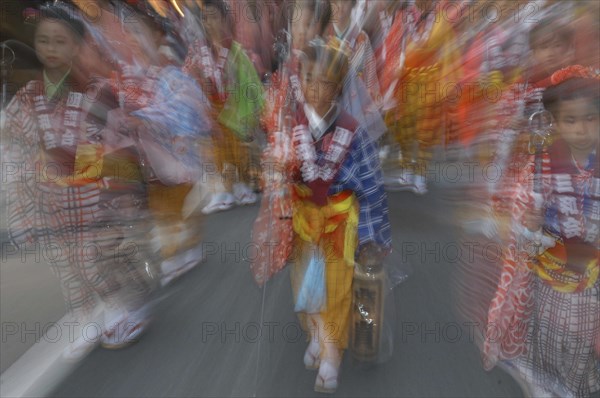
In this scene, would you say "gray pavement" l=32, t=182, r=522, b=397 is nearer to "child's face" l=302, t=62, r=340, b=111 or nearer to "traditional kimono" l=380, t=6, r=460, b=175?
"child's face" l=302, t=62, r=340, b=111

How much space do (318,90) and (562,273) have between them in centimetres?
128

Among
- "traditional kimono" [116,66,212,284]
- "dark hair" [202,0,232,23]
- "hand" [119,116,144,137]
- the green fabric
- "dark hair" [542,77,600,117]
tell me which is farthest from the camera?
"dark hair" [202,0,232,23]

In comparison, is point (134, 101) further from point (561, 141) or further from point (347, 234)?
point (561, 141)

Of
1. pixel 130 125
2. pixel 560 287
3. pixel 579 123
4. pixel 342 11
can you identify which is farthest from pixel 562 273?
A: pixel 342 11

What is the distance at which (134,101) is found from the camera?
2549 millimetres

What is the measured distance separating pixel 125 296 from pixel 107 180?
0.75 metres

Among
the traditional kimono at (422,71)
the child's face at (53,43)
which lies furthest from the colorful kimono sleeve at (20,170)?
the traditional kimono at (422,71)

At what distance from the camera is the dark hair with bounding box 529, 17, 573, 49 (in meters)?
1.76

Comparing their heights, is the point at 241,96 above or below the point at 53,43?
below

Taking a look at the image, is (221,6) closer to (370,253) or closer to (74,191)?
(74,191)

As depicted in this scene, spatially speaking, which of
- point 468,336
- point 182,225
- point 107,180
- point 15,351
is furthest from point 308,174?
point 15,351

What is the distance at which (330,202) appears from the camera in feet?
6.71

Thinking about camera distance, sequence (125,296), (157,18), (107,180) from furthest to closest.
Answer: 1. (157,18)
2. (125,296)
3. (107,180)

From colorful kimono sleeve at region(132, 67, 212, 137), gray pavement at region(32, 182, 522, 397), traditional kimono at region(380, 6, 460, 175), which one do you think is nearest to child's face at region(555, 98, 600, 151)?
gray pavement at region(32, 182, 522, 397)
